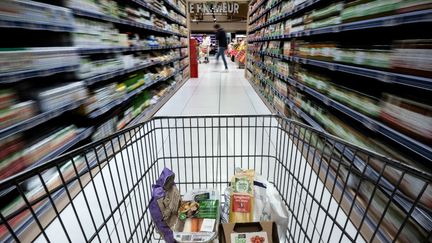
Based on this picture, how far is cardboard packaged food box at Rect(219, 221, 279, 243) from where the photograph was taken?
996mm

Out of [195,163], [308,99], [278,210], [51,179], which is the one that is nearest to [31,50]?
[51,179]

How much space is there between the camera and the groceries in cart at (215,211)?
3.41 ft

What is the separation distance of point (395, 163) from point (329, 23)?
4.99ft

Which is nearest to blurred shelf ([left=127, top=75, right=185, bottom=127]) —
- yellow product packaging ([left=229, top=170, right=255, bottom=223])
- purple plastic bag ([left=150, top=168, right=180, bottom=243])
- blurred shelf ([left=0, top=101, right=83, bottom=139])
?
blurred shelf ([left=0, top=101, right=83, bottom=139])

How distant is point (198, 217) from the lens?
3.87 ft

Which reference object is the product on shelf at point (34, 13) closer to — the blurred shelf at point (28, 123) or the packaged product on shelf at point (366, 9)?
the blurred shelf at point (28, 123)

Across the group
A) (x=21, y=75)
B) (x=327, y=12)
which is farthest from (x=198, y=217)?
(x=327, y=12)

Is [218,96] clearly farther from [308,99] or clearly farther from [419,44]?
[419,44]

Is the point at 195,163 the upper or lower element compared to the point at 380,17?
lower

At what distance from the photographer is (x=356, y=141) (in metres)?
1.54

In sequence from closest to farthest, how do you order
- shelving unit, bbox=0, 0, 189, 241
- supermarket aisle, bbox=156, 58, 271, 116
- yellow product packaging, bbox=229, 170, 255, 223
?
yellow product packaging, bbox=229, 170, 255, 223, shelving unit, bbox=0, 0, 189, 241, supermarket aisle, bbox=156, 58, 271, 116

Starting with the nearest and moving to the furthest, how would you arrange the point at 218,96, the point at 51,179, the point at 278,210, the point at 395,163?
the point at 395,163 < the point at 278,210 < the point at 51,179 < the point at 218,96

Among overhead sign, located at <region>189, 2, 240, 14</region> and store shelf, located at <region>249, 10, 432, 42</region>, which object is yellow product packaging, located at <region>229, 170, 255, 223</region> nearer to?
store shelf, located at <region>249, 10, 432, 42</region>

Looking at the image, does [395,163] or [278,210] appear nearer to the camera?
[395,163]
